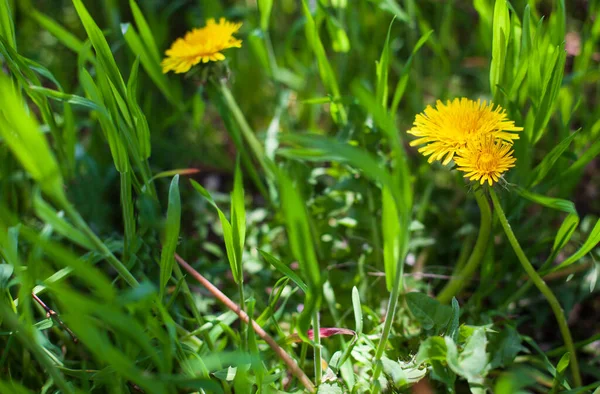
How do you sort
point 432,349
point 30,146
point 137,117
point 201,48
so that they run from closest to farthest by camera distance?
1. point 30,146
2. point 432,349
3. point 137,117
4. point 201,48

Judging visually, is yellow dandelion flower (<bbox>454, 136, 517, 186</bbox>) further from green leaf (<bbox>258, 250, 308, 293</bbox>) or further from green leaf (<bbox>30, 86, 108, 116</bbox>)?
green leaf (<bbox>30, 86, 108, 116</bbox>)

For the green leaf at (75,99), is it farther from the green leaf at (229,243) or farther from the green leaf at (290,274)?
the green leaf at (290,274)

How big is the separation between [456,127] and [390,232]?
189mm

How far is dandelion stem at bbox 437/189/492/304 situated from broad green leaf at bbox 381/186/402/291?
0.63ft

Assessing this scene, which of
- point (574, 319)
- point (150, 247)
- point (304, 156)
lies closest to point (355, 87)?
point (304, 156)

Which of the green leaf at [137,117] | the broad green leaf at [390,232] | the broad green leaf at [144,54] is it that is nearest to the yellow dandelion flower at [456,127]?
the broad green leaf at [390,232]

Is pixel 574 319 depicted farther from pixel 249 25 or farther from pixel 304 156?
pixel 249 25

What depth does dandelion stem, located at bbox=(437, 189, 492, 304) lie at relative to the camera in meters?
0.75

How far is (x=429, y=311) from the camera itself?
2.43 feet

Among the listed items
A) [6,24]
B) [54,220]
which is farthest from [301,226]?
[6,24]

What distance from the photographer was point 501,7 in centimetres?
74

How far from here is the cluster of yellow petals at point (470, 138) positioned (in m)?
0.66

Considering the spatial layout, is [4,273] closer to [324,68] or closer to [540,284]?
[324,68]

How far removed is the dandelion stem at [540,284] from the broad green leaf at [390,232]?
172 millimetres
